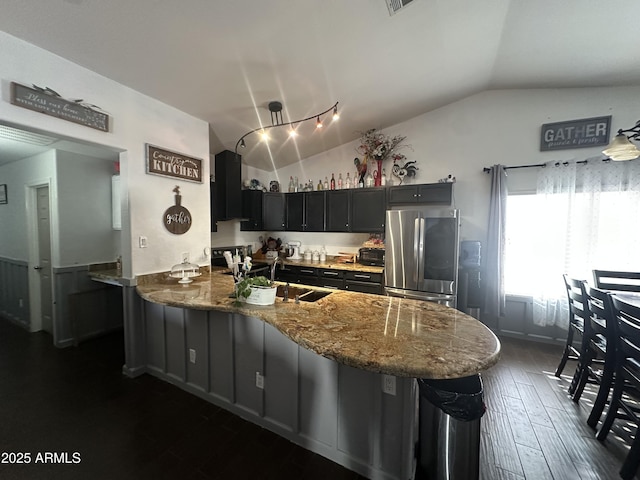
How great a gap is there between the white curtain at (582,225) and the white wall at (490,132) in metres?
→ 0.24

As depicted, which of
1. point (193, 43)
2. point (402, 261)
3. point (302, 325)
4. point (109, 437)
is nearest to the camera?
point (302, 325)

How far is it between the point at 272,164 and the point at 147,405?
159 inches

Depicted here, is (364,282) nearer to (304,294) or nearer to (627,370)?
(304,294)

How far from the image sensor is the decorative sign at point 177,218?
8.95ft

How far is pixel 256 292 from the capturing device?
1.79 m

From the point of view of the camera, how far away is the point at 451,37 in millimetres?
2295

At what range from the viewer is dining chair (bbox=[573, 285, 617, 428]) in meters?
1.78

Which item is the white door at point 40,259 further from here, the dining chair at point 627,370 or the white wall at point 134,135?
the dining chair at point 627,370

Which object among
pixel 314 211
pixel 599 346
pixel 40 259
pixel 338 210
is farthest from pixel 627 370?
pixel 40 259

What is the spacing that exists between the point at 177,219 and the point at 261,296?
1.71 m

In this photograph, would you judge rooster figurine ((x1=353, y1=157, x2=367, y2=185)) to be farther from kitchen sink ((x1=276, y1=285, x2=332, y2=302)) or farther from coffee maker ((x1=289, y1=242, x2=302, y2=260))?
kitchen sink ((x1=276, y1=285, x2=332, y2=302))

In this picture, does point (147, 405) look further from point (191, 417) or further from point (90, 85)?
point (90, 85)

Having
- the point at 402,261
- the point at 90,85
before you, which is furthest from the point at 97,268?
the point at 402,261

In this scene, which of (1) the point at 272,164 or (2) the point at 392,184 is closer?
(2) the point at 392,184
